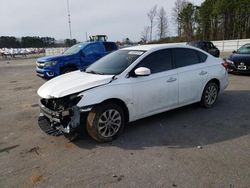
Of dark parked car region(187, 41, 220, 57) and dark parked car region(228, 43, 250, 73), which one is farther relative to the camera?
dark parked car region(187, 41, 220, 57)

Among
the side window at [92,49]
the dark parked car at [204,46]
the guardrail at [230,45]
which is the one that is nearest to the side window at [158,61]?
the side window at [92,49]

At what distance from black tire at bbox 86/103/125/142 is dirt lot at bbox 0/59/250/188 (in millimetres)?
146

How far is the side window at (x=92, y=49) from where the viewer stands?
11141 mm

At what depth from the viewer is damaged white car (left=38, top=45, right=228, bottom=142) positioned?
4.13 metres

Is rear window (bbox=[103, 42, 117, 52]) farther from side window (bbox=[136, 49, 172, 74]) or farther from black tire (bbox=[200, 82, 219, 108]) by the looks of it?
side window (bbox=[136, 49, 172, 74])

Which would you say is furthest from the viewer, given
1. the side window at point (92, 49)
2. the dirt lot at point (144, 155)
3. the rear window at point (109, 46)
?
the rear window at point (109, 46)

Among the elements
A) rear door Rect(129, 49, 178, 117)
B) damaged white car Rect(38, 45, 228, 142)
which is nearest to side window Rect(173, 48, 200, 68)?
damaged white car Rect(38, 45, 228, 142)

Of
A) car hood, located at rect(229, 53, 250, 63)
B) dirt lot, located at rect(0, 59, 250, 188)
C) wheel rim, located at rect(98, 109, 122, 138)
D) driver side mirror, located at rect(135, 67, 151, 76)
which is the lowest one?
dirt lot, located at rect(0, 59, 250, 188)

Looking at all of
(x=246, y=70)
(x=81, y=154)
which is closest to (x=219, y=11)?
(x=246, y=70)

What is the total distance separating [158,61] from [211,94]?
193cm

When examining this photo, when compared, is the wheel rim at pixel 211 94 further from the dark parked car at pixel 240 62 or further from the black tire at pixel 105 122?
the dark parked car at pixel 240 62

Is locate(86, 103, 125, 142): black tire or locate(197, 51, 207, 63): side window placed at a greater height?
locate(197, 51, 207, 63): side window

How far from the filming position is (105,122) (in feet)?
14.1

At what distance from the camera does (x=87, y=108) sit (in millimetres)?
4078
